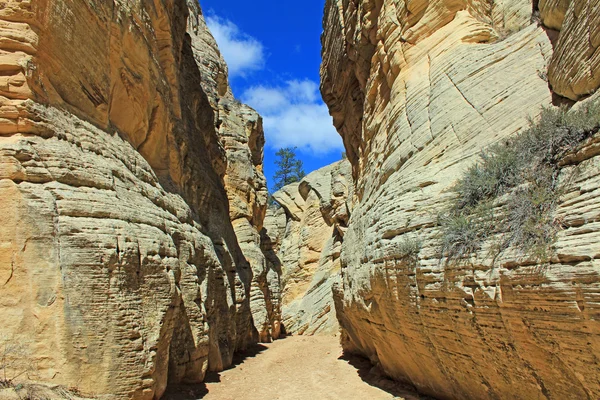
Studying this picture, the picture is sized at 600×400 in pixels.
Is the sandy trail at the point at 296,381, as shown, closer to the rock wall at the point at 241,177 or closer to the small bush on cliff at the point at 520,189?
the small bush on cliff at the point at 520,189

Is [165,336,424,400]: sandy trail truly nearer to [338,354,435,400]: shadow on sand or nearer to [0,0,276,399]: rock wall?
[338,354,435,400]: shadow on sand

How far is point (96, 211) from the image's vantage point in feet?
18.8

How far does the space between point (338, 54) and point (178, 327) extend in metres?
10.5

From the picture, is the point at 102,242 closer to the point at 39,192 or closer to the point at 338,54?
the point at 39,192

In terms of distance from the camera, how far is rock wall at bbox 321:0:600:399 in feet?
12.5

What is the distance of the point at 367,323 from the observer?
28.9ft

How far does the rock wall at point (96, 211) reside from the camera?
497 centimetres

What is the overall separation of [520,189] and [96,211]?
532cm

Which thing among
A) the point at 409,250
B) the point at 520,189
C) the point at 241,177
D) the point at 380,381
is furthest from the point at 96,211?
the point at 241,177

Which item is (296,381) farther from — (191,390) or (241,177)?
(241,177)

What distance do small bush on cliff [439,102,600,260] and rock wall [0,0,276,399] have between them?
4.36 metres

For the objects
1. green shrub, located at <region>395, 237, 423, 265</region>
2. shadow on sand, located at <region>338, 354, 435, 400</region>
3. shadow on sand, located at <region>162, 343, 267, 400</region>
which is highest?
green shrub, located at <region>395, 237, 423, 265</region>

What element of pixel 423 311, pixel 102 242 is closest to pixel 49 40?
pixel 102 242

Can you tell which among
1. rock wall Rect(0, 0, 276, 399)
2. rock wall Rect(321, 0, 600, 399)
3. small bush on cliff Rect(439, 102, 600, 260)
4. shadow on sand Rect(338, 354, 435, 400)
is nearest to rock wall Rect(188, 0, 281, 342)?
Result: shadow on sand Rect(338, 354, 435, 400)
